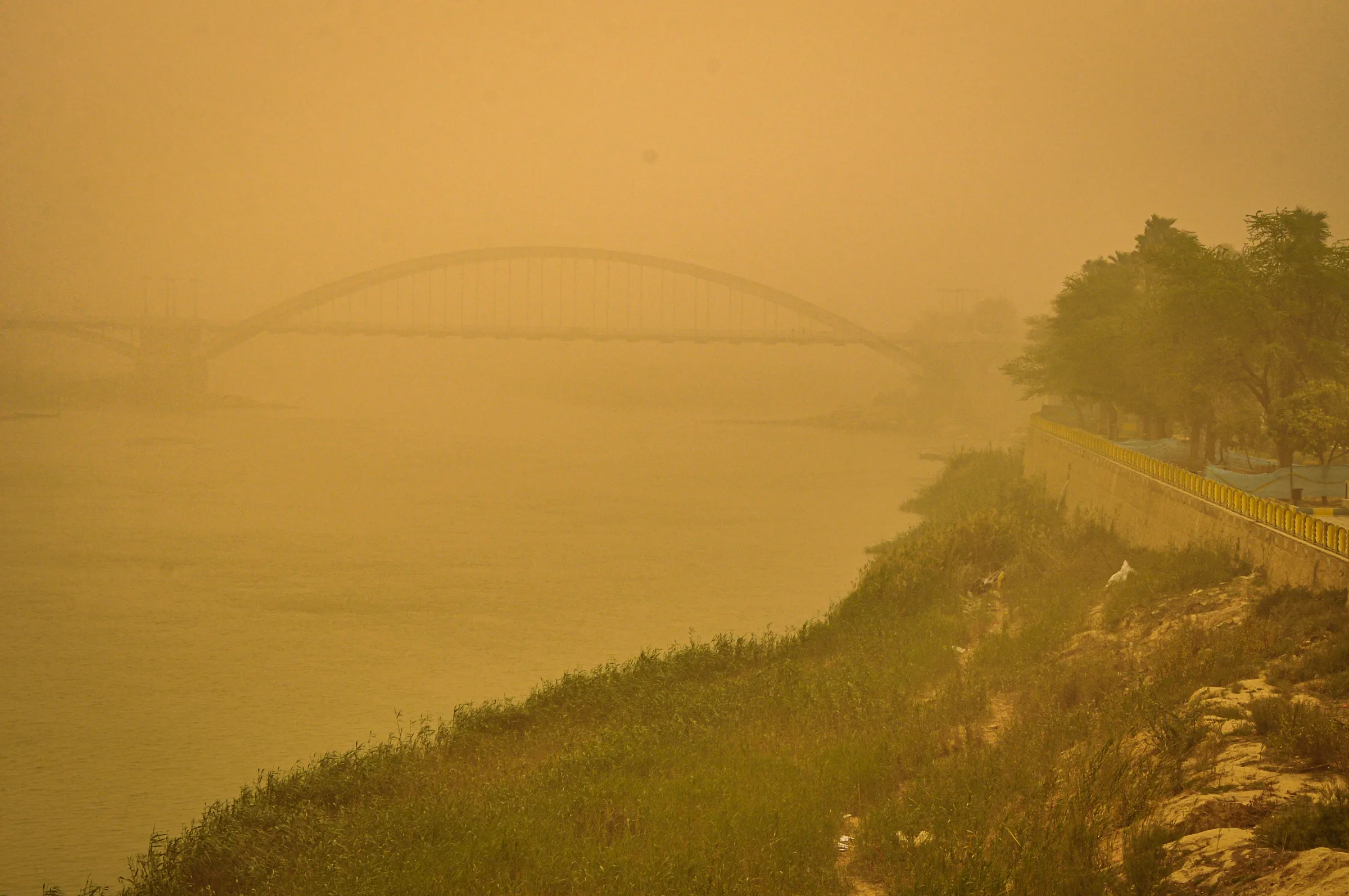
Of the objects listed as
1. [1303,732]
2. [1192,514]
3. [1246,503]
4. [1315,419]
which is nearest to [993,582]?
[1192,514]

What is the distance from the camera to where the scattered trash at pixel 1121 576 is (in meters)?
10.4

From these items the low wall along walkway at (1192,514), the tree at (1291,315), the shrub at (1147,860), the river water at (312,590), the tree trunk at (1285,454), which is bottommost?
the river water at (312,590)

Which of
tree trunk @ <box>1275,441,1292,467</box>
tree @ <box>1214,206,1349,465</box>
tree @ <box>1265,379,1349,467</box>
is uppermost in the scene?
tree @ <box>1214,206,1349,465</box>

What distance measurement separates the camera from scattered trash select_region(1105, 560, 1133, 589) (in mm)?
10391

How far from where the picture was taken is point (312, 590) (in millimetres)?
17000

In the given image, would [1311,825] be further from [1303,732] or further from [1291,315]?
[1291,315]

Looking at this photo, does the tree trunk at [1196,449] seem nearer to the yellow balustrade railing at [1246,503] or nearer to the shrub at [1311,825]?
the yellow balustrade railing at [1246,503]

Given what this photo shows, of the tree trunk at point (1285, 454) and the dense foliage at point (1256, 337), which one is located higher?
the dense foliage at point (1256, 337)

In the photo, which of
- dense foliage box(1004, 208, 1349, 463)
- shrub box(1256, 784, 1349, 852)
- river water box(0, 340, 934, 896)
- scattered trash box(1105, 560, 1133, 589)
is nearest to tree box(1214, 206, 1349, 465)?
dense foliage box(1004, 208, 1349, 463)

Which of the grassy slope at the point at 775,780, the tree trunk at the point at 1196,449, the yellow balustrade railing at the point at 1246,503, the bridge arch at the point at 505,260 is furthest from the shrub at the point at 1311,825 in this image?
the bridge arch at the point at 505,260

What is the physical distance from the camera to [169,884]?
647 cm

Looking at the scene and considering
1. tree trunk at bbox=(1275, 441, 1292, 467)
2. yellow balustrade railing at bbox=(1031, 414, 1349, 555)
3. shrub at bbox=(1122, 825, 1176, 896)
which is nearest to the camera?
shrub at bbox=(1122, 825, 1176, 896)

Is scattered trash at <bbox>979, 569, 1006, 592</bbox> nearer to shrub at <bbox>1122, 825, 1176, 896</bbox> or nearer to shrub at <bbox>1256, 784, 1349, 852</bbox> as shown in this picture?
shrub at <bbox>1122, 825, 1176, 896</bbox>

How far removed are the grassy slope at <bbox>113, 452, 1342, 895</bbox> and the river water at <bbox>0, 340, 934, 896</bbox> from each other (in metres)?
1.22
